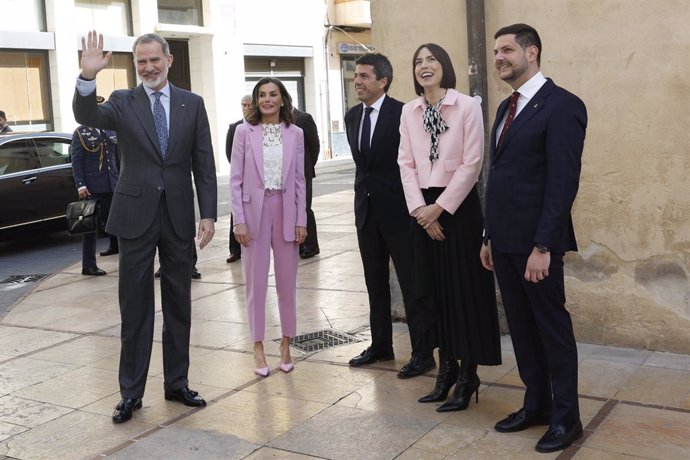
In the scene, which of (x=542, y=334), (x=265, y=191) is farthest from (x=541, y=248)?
(x=265, y=191)

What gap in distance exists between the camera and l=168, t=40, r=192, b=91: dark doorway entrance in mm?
25688

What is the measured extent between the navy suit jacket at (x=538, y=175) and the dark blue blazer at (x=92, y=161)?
22.9 ft

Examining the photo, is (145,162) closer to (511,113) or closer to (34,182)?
(511,113)

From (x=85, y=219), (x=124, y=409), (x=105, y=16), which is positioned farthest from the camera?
(x=105, y=16)

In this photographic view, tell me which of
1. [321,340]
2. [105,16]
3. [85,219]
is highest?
[105,16]

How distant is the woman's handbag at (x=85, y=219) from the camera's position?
9.38 meters

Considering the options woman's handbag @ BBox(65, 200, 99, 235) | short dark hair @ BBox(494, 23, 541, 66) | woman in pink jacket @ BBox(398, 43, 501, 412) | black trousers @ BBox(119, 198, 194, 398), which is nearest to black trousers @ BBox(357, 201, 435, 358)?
woman in pink jacket @ BBox(398, 43, 501, 412)

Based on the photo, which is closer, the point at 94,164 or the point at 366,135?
the point at 366,135

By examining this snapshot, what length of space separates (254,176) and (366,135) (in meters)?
0.78

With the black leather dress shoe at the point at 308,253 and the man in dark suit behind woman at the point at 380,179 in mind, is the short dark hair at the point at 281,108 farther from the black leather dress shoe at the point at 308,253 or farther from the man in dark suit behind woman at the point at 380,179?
the black leather dress shoe at the point at 308,253

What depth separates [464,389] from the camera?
503cm

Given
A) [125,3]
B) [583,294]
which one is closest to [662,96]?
[583,294]

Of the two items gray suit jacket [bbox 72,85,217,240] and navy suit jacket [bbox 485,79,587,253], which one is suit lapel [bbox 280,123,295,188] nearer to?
gray suit jacket [bbox 72,85,217,240]

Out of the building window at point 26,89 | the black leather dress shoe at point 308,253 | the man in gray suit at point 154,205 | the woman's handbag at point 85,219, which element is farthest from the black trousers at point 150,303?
the building window at point 26,89
